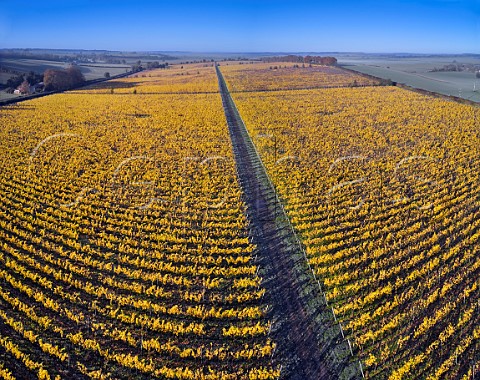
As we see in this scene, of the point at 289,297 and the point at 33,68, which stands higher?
the point at 289,297

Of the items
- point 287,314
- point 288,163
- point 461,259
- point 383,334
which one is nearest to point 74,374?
point 287,314

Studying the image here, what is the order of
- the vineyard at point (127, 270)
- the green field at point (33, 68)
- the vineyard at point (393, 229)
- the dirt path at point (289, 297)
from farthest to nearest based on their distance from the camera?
the green field at point (33, 68), the vineyard at point (393, 229), the vineyard at point (127, 270), the dirt path at point (289, 297)

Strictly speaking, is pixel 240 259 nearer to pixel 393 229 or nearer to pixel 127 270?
pixel 127 270

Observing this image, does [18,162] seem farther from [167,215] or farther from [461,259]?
[461,259]

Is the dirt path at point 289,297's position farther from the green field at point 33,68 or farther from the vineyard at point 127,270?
the green field at point 33,68

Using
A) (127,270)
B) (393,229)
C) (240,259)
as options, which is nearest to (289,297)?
(240,259)

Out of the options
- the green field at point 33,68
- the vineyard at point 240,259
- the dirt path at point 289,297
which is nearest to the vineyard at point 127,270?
the vineyard at point 240,259
